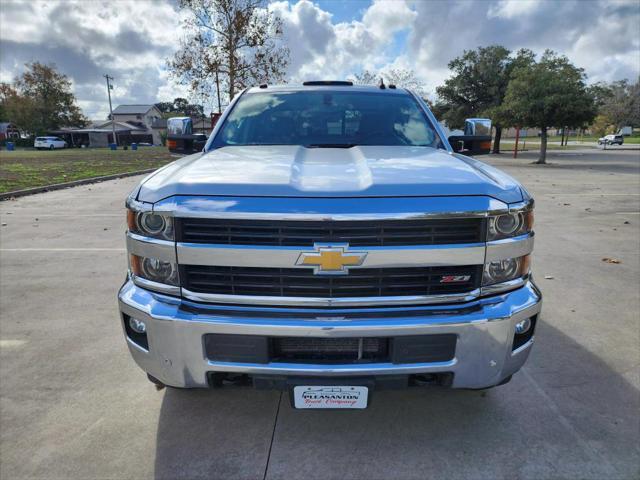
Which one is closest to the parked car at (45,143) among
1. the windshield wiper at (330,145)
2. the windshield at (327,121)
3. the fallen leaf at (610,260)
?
the windshield at (327,121)

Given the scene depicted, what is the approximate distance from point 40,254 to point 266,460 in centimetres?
504

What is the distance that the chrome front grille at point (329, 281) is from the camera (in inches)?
78.0

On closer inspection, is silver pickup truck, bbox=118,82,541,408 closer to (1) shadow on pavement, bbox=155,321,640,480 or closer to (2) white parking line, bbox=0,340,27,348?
(1) shadow on pavement, bbox=155,321,640,480

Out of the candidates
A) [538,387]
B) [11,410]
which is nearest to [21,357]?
[11,410]

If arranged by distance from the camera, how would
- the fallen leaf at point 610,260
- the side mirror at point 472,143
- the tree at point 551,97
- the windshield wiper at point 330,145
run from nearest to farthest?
the windshield wiper at point 330,145
the side mirror at point 472,143
the fallen leaf at point 610,260
the tree at point 551,97

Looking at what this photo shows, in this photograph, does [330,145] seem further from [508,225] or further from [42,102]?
[42,102]

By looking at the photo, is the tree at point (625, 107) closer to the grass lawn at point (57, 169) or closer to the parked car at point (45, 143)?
the grass lawn at point (57, 169)

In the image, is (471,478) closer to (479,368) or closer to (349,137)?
(479,368)

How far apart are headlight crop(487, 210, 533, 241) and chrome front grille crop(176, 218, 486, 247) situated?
2.2 inches

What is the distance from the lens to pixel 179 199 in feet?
6.53

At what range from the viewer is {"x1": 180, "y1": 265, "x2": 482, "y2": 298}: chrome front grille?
6.50ft

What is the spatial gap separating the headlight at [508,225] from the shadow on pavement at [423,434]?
3.70ft

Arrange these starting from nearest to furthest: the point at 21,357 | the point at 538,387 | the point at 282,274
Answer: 1. the point at 282,274
2. the point at 538,387
3. the point at 21,357

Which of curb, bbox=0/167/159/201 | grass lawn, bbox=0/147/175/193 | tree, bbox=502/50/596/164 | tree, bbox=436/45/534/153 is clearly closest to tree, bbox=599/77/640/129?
tree, bbox=436/45/534/153
